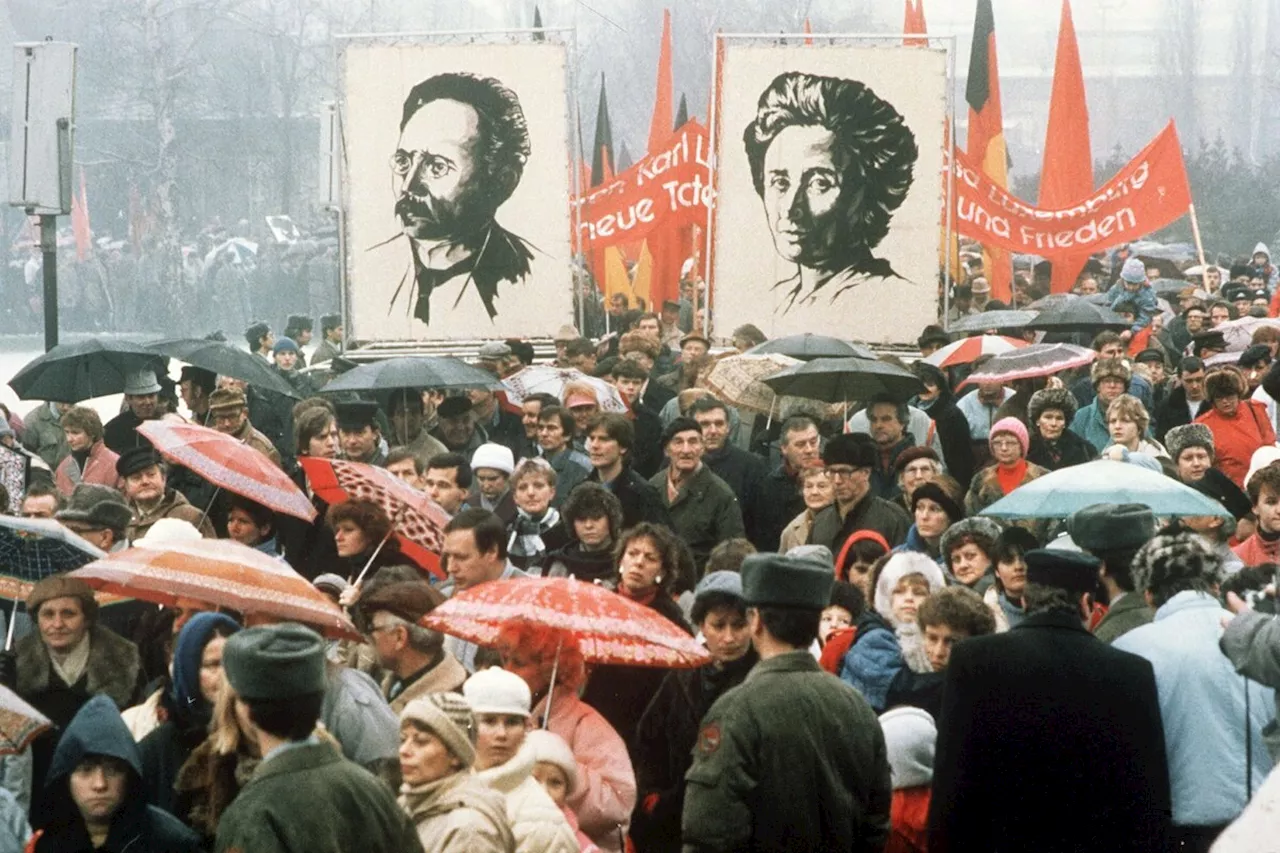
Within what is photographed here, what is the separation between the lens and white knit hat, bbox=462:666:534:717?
538 cm

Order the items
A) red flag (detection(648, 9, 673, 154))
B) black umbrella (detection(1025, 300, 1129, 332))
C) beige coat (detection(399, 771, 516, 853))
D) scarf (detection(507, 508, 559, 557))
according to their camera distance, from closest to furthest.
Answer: beige coat (detection(399, 771, 516, 853)), scarf (detection(507, 508, 559, 557)), black umbrella (detection(1025, 300, 1129, 332)), red flag (detection(648, 9, 673, 154))

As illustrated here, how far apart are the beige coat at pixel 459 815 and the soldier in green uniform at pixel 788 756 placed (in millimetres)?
428

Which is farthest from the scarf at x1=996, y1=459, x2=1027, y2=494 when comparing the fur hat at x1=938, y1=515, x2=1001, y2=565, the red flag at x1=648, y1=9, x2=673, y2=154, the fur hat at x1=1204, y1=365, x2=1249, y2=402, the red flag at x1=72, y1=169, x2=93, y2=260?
the red flag at x1=72, y1=169, x2=93, y2=260

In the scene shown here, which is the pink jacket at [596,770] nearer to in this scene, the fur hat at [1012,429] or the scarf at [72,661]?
the scarf at [72,661]

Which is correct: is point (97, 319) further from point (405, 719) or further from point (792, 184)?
point (405, 719)

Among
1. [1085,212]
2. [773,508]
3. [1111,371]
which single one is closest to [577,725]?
[773,508]

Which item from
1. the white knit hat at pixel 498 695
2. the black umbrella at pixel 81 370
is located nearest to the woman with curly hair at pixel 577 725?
the white knit hat at pixel 498 695

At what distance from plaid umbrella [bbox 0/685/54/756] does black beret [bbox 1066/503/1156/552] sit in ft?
8.95

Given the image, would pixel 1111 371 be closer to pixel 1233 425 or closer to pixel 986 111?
pixel 1233 425

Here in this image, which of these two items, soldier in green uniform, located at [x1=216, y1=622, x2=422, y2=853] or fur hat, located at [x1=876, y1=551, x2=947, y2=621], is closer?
soldier in green uniform, located at [x1=216, y1=622, x2=422, y2=853]

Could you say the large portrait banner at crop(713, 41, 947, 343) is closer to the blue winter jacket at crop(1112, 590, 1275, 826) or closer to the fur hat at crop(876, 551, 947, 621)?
the fur hat at crop(876, 551, 947, 621)

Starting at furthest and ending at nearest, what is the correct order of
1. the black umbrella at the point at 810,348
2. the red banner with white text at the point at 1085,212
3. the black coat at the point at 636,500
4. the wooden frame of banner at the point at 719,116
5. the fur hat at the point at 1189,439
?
the red banner with white text at the point at 1085,212 < the wooden frame of banner at the point at 719,116 < the black umbrella at the point at 810,348 < the fur hat at the point at 1189,439 < the black coat at the point at 636,500

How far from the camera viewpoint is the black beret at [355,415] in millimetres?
10703

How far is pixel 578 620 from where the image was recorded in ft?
20.2
